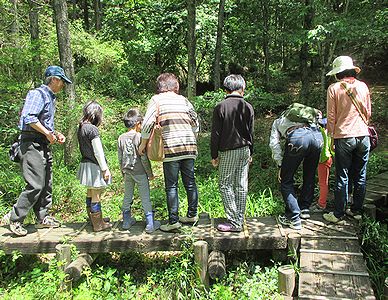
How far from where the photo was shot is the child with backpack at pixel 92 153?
4320mm

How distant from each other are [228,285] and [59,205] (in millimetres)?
3774

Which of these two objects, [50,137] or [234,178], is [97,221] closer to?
[50,137]

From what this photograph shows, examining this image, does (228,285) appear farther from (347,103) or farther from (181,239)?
(347,103)

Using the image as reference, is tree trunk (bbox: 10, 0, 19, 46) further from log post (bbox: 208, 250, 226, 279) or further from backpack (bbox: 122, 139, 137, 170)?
log post (bbox: 208, 250, 226, 279)

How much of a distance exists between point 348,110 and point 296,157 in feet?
2.87

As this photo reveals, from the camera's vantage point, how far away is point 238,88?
4.23 m

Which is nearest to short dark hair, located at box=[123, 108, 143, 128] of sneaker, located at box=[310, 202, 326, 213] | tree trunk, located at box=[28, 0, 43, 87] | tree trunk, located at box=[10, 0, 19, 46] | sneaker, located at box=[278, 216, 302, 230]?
sneaker, located at box=[278, 216, 302, 230]

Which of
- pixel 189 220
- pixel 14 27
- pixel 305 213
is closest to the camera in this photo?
pixel 189 220

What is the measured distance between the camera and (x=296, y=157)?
4418 mm

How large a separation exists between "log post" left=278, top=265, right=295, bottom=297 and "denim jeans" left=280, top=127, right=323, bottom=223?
0.87m

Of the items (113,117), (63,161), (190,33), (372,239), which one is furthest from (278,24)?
(372,239)

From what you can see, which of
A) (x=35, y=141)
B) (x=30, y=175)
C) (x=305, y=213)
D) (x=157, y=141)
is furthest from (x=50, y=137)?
(x=305, y=213)

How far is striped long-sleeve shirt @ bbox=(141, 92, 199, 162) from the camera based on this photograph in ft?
13.6

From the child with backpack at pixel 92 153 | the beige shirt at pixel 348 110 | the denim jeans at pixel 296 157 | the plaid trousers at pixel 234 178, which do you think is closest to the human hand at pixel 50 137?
the child with backpack at pixel 92 153
